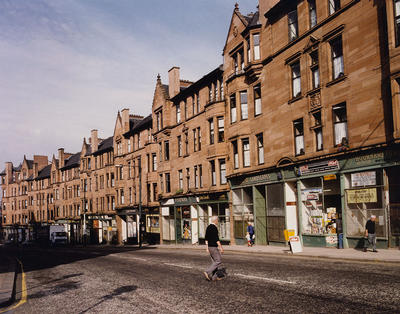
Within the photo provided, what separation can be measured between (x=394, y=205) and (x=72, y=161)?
246ft

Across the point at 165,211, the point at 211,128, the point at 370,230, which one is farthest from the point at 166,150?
the point at 370,230

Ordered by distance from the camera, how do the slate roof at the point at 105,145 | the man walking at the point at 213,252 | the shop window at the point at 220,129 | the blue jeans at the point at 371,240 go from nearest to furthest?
the man walking at the point at 213,252 < the blue jeans at the point at 371,240 < the shop window at the point at 220,129 < the slate roof at the point at 105,145

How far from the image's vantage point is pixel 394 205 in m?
20.3

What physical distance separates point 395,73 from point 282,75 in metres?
9.97

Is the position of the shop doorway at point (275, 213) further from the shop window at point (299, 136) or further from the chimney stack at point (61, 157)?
the chimney stack at point (61, 157)

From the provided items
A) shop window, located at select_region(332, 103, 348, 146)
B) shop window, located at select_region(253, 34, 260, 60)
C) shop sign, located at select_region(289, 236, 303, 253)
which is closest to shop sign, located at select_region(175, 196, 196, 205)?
shop window, located at select_region(253, 34, 260, 60)

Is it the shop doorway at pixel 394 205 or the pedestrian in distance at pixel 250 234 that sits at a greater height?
the shop doorway at pixel 394 205

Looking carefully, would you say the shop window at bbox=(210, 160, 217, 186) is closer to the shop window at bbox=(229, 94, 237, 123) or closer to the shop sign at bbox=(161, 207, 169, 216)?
the shop window at bbox=(229, 94, 237, 123)

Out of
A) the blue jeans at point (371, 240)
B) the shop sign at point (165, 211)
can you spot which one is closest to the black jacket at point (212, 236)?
the blue jeans at point (371, 240)

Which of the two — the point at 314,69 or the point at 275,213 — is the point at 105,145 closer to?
the point at 275,213

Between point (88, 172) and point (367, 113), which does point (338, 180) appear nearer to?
point (367, 113)

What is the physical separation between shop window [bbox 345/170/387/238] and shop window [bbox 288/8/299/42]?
10523mm

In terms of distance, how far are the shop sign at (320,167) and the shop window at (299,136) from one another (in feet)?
4.23

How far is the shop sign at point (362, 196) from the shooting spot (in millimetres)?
21531
